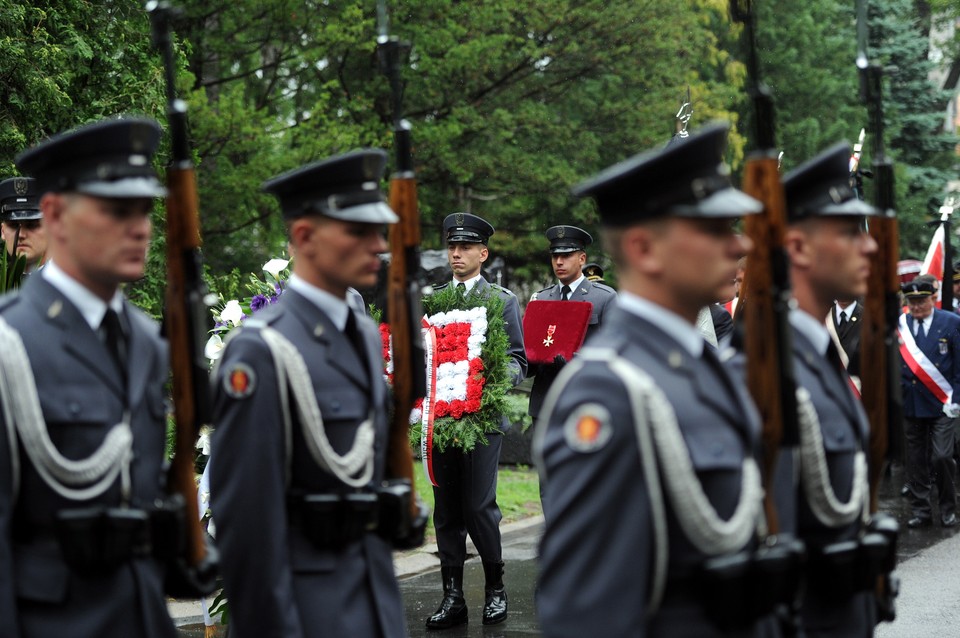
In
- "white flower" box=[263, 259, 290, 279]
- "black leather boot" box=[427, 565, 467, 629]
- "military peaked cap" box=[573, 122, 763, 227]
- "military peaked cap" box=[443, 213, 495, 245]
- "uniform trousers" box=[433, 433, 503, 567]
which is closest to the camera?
"military peaked cap" box=[573, 122, 763, 227]

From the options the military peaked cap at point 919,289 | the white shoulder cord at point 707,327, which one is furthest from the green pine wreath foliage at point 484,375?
the military peaked cap at point 919,289

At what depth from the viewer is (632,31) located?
19.8 metres

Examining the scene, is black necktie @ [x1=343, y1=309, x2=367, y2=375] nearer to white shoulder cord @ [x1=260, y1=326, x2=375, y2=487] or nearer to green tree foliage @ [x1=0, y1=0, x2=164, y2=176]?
white shoulder cord @ [x1=260, y1=326, x2=375, y2=487]

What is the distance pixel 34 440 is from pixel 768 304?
6.08ft

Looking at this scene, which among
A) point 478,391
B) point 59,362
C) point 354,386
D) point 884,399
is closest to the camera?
point 59,362

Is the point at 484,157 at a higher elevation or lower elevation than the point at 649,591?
higher

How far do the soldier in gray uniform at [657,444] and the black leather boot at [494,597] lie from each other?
5.34 metres

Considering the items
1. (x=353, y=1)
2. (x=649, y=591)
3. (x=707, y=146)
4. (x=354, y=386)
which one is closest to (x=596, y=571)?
(x=649, y=591)

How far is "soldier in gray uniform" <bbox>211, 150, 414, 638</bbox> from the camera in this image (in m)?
3.91

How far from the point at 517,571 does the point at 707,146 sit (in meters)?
7.20

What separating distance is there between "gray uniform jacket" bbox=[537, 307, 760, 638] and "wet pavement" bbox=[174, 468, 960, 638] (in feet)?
16.7

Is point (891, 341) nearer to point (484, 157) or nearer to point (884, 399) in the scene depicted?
point (884, 399)

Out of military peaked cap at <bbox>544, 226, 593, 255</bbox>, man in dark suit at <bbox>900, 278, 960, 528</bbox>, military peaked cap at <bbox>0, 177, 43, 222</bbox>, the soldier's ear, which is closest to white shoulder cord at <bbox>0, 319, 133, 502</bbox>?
the soldier's ear

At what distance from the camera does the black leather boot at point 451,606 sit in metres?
8.16
